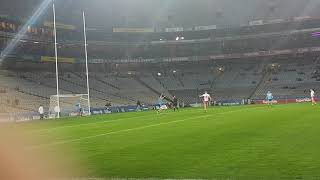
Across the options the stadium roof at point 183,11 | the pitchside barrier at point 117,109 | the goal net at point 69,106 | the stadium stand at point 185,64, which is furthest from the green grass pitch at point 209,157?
the stadium roof at point 183,11

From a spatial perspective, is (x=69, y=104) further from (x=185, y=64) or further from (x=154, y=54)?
(x=185, y=64)

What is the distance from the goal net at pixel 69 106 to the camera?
54597mm

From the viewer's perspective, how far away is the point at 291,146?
13047 millimetres

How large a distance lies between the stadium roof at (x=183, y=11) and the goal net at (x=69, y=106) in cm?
2457

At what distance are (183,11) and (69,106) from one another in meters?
40.0

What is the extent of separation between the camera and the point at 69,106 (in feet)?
190

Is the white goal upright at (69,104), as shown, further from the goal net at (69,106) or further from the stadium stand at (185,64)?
the stadium stand at (185,64)

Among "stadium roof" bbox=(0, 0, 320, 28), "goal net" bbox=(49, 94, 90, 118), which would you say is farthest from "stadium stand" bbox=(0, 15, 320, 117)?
A: "goal net" bbox=(49, 94, 90, 118)

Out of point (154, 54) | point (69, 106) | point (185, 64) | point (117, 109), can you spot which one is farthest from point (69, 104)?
point (185, 64)

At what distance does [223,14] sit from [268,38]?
9705mm

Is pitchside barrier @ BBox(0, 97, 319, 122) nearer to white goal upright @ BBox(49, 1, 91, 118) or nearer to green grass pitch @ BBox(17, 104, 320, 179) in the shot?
Result: white goal upright @ BBox(49, 1, 91, 118)

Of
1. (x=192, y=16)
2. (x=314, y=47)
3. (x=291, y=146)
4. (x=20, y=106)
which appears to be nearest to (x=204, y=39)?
(x=192, y=16)

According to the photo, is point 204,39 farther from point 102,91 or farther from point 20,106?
point 20,106

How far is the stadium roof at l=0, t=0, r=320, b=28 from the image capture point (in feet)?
273
